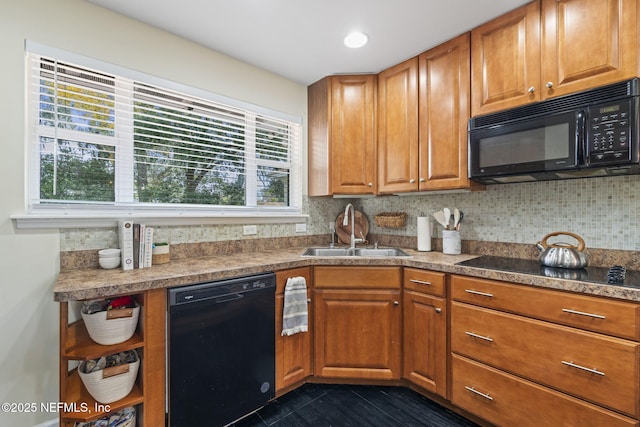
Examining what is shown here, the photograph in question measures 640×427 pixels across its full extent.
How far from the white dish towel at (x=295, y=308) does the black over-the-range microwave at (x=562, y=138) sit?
1364mm

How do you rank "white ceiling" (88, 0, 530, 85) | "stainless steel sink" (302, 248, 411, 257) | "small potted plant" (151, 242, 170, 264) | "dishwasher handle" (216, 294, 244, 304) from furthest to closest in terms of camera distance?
"stainless steel sink" (302, 248, 411, 257), "small potted plant" (151, 242, 170, 264), "white ceiling" (88, 0, 530, 85), "dishwasher handle" (216, 294, 244, 304)

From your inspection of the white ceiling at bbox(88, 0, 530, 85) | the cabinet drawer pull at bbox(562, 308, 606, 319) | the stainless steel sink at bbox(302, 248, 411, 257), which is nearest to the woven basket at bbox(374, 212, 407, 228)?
the stainless steel sink at bbox(302, 248, 411, 257)

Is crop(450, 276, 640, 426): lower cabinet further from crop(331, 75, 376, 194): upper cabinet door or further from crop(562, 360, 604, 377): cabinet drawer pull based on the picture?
crop(331, 75, 376, 194): upper cabinet door

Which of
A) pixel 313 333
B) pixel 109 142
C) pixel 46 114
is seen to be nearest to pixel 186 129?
pixel 109 142

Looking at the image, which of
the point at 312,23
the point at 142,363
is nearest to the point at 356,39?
the point at 312,23

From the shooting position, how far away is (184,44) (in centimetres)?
209

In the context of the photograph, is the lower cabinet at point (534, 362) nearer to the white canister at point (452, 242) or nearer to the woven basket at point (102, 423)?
the white canister at point (452, 242)

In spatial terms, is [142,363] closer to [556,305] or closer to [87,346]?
[87,346]

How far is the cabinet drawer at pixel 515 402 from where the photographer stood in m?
1.33

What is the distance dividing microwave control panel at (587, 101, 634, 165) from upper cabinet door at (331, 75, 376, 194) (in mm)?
1408

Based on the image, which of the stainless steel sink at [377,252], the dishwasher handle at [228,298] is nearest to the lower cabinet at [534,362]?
the stainless steel sink at [377,252]

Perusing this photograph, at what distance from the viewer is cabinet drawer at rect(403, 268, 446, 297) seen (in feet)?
6.07

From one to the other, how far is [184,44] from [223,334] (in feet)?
6.45

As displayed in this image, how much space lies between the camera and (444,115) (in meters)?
2.12
